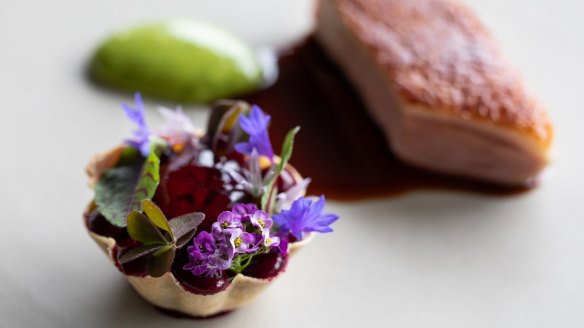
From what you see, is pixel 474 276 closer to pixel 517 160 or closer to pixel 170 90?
pixel 517 160

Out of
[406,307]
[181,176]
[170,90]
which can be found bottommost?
[406,307]

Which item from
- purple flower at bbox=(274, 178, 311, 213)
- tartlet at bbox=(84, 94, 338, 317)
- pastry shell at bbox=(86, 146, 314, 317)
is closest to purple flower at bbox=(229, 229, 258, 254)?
tartlet at bbox=(84, 94, 338, 317)

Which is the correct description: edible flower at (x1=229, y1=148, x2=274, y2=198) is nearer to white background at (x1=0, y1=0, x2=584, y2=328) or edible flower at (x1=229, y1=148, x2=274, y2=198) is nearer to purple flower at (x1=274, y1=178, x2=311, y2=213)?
purple flower at (x1=274, y1=178, x2=311, y2=213)

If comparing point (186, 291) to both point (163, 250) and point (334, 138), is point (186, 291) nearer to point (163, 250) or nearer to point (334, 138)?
point (163, 250)

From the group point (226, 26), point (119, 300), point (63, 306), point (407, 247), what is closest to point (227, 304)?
point (119, 300)

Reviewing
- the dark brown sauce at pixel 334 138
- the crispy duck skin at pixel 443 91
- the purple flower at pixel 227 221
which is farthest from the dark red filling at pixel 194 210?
→ the crispy duck skin at pixel 443 91

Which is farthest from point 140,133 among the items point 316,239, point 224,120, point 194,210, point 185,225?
point 316,239
